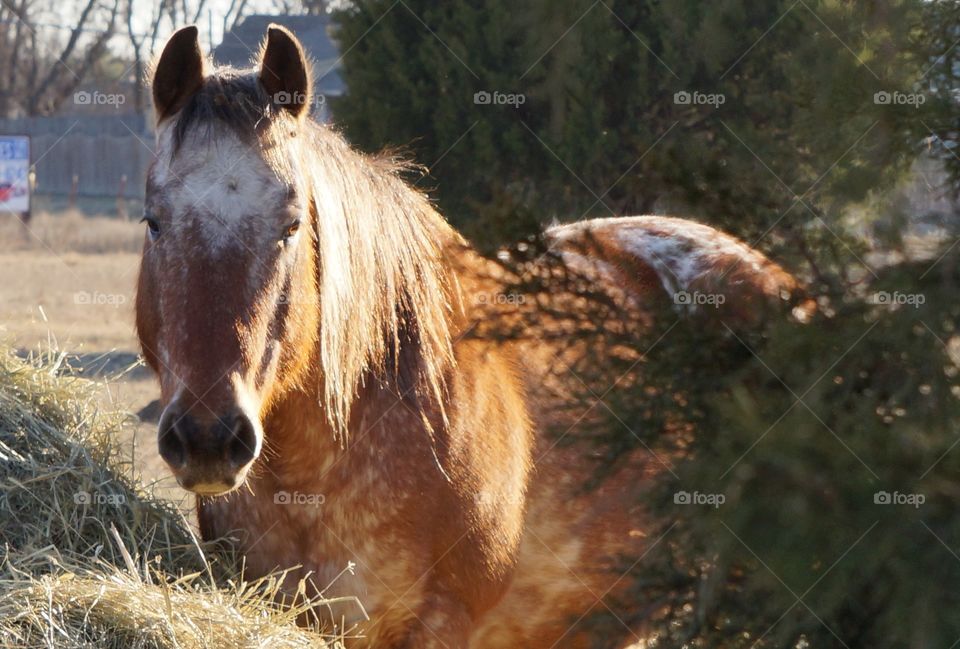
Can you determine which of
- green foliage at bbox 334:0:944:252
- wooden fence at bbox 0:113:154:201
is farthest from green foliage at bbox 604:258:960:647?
wooden fence at bbox 0:113:154:201

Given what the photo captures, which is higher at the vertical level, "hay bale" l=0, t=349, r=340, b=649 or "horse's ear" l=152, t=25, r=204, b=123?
"horse's ear" l=152, t=25, r=204, b=123

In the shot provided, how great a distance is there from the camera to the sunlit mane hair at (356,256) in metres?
2.96

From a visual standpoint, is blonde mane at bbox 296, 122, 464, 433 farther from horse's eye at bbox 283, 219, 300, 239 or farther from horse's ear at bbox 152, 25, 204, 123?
→ horse's ear at bbox 152, 25, 204, 123

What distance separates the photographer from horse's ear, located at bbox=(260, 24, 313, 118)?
3.09 metres

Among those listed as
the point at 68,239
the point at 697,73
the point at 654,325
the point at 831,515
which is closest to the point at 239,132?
the point at 654,325

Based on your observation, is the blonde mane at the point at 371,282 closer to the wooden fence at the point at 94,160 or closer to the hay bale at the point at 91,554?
the hay bale at the point at 91,554

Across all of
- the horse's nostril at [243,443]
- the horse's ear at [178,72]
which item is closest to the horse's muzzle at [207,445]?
the horse's nostril at [243,443]

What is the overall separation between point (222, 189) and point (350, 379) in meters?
0.67

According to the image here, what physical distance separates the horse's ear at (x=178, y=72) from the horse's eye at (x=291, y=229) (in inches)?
19.8

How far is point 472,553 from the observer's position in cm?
330

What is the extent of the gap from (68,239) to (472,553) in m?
17.9

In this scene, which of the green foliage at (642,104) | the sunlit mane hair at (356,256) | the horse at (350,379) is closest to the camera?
the green foliage at (642,104)

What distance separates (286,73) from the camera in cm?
313

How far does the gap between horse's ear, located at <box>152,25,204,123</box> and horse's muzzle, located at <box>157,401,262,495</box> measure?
967 millimetres
